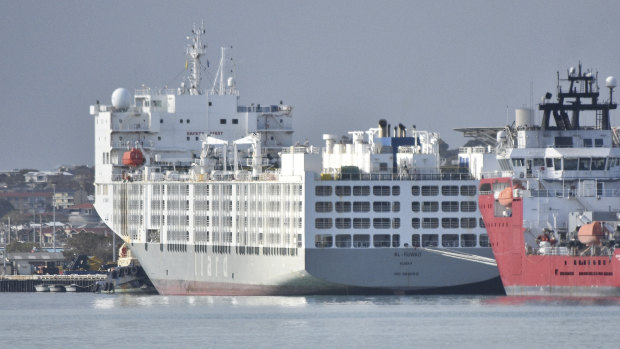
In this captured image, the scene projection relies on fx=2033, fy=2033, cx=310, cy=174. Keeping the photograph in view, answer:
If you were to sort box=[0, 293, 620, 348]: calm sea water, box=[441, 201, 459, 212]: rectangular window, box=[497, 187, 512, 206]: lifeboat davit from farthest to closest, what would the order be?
box=[441, 201, 459, 212]: rectangular window, box=[497, 187, 512, 206]: lifeboat davit, box=[0, 293, 620, 348]: calm sea water

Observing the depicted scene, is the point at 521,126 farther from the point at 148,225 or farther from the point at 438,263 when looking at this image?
the point at 148,225

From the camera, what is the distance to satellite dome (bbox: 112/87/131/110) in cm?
12644

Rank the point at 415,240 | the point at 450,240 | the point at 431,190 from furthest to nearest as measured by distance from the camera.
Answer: the point at 431,190 → the point at 450,240 → the point at 415,240

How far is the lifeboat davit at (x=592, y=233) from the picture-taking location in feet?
300

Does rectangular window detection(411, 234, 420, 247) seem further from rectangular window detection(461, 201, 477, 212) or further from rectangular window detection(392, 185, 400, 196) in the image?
rectangular window detection(461, 201, 477, 212)

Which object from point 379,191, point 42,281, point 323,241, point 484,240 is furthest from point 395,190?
point 42,281

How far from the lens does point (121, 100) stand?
126 metres

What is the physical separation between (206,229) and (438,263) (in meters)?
16.9

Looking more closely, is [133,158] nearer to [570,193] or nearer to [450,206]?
[450,206]

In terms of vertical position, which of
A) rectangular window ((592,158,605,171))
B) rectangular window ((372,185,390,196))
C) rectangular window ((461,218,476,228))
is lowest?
rectangular window ((461,218,476,228))

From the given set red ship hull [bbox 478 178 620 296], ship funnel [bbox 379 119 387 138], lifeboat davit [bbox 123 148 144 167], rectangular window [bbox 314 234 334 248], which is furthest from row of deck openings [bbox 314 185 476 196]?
lifeboat davit [bbox 123 148 144 167]

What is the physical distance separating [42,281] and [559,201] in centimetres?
4884

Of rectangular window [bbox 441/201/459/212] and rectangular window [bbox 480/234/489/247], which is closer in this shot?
rectangular window [bbox 480/234/489/247]

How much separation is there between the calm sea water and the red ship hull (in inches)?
24.6
